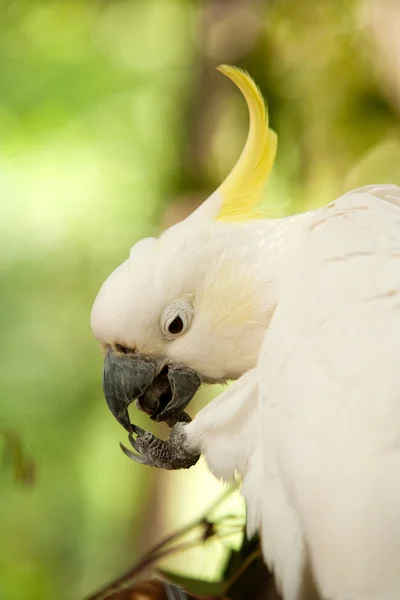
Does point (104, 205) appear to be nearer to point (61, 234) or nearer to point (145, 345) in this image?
point (61, 234)

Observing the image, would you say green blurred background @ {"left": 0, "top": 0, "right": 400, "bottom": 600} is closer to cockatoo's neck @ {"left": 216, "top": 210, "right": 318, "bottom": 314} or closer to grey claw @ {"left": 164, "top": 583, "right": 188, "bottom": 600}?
cockatoo's neck @ {"left": 216, "top": 210, "right": 318, "bottom": 314}

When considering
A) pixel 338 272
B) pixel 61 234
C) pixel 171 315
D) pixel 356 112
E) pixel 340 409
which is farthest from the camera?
pixel 61 234

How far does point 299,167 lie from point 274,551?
1831 millimetres

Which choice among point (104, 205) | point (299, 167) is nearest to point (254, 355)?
point (299, 167)

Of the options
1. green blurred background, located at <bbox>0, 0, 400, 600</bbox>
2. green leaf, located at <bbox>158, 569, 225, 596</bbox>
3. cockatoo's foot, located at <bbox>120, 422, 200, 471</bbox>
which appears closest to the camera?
cockatoo's foot, located at <bbox>120, 422, 200, 471</bbox>

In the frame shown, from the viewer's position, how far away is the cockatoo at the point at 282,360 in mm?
785

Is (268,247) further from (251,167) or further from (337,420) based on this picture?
(337,420)

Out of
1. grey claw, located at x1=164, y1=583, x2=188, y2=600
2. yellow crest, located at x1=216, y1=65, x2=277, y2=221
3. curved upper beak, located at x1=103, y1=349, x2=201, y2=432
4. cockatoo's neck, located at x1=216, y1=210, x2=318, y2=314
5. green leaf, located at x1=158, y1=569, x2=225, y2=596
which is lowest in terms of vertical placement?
green leaf, located at x1=158, y1=569, x2=225, y2=596

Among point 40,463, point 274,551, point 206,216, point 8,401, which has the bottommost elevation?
point 40,463

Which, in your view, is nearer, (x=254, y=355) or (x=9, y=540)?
(x=254, y=355)

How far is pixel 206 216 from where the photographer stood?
1.10 meters

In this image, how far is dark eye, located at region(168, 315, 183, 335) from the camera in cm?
106

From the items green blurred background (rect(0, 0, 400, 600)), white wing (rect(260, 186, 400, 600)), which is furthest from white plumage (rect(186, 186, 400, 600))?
green blurred background (rect(0, 0, 400, 600))

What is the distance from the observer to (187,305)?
1.06m
